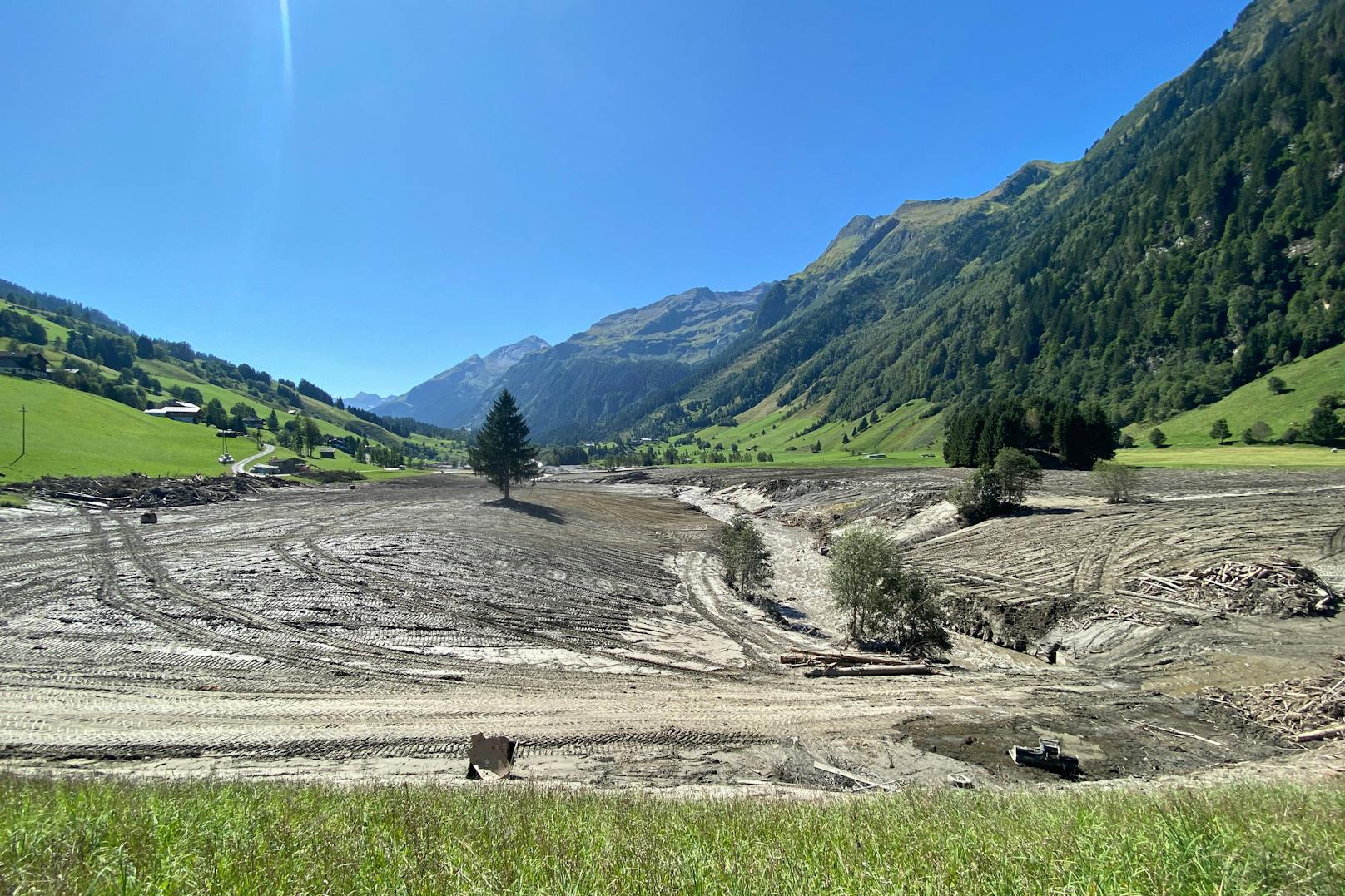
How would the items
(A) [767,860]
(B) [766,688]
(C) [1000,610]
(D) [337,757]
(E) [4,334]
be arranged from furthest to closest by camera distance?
(E) [4,334]
(C) [1000,610]
(B) [766,688]
(D) [337,757]
(A) [767,860]

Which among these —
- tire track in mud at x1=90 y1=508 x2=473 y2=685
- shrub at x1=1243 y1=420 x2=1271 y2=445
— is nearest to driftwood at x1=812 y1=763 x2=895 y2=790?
tire track in mud at x1=90 y1=508 x2=473 y2=685

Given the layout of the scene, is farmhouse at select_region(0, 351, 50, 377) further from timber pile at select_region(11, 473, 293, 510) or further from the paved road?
timber pile at select_region(11, 473, 293, 510)

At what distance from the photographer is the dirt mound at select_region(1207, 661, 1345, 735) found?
15391mm

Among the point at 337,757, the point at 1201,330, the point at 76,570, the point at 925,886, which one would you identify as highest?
the point at 1201,330

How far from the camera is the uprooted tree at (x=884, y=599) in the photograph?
25922 millimetres

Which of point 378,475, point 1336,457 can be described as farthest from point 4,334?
point 1336,457

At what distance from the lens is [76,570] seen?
2967cm

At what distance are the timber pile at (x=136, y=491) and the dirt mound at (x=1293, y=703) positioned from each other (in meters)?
85.3

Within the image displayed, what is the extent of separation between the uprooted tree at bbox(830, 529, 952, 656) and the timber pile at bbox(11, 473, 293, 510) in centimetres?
7242

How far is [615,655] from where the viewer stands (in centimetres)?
2356

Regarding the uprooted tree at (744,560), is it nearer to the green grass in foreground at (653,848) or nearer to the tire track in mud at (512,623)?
the tire track in mud at (512,623)

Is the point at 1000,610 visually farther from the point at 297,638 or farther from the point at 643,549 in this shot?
the point at 297,638

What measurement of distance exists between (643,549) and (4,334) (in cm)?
26597

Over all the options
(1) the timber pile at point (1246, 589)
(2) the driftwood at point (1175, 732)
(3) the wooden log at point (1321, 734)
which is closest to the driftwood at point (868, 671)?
(2) the driftwood at point (1175, 732)
